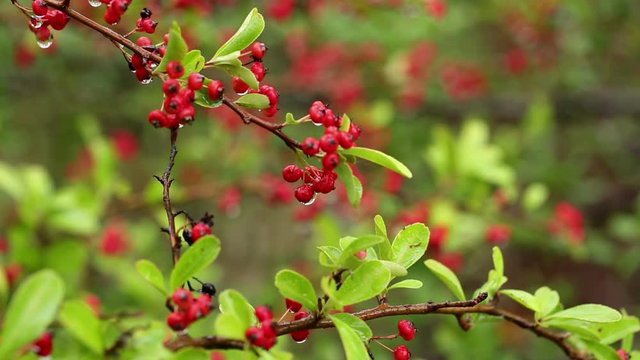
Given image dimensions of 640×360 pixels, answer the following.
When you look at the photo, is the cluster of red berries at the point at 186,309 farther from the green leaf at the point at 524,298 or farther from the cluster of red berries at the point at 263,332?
the green leaf at the point at 524,298

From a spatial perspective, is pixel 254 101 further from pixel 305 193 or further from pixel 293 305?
pixel 293 305

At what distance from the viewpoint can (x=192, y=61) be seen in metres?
1.01

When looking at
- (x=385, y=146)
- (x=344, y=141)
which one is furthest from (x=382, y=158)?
(x=385, y=146)

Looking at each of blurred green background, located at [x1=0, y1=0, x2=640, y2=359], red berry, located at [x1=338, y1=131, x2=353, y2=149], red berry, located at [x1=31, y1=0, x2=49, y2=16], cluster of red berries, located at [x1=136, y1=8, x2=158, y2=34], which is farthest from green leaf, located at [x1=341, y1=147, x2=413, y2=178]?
blurred green background, located at [x1=0, y1=0, x2=640, y2=359]

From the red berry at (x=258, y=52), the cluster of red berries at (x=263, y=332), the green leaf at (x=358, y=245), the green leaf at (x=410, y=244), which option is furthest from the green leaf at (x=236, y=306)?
the red berry at (x=258, y=52)

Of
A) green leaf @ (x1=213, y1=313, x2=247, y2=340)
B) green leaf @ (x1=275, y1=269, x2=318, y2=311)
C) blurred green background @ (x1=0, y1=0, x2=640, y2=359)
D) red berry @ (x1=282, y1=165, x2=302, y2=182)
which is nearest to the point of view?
green leaf @ (x1=213, y1=313, x2=247, y2=340)

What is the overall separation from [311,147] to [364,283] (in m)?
0.18

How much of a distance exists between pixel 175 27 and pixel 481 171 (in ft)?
4.49

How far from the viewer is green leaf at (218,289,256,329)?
36.5 inches

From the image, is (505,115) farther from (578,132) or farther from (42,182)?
(42,182)

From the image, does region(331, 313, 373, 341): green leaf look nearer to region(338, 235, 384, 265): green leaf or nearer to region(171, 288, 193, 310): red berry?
region(338, 235, 384, 265): green leaf

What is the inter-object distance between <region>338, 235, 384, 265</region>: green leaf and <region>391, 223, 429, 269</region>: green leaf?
0.39 ft

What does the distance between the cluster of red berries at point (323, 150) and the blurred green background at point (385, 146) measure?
690 millimetres

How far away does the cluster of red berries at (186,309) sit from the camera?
0.90 meters
